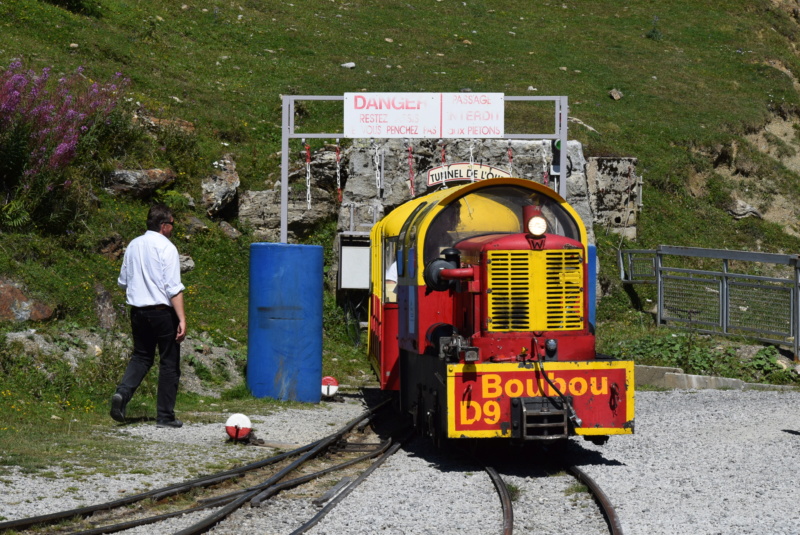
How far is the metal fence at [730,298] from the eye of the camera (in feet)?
51.6

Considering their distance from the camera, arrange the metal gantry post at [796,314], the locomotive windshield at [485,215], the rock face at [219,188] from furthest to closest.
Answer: the rock face at [219,188]
the metal gantry post at [796,314]
the locomotive windshield at [485,215]

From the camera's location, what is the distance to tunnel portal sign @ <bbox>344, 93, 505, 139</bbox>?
1616 centimetres

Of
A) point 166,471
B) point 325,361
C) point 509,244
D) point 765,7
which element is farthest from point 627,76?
point 166,471

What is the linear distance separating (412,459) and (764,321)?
9.60 metres

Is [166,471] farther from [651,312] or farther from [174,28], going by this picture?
[174,28]

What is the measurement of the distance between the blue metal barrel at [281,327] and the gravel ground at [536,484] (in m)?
1.22

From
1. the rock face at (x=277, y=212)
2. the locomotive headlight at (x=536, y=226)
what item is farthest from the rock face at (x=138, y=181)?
the locomotive headlight at (x=536, y=226)

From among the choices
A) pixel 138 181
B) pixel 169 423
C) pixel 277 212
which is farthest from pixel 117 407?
pixel 277 212

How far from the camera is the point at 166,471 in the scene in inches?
296

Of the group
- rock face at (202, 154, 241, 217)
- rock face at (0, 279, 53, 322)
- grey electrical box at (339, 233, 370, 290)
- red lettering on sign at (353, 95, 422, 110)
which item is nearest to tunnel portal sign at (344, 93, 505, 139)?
red lettering on sign at (353, 95, 422, 110)

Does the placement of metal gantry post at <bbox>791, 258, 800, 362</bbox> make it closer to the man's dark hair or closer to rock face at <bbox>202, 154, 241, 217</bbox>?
the man's dark hair

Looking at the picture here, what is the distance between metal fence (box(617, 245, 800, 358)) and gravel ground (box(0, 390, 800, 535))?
494cm

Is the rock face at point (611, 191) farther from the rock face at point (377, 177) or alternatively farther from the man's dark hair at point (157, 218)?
the man's dark hair at point (157, 218)

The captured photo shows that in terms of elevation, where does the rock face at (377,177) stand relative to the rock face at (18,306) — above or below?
above
